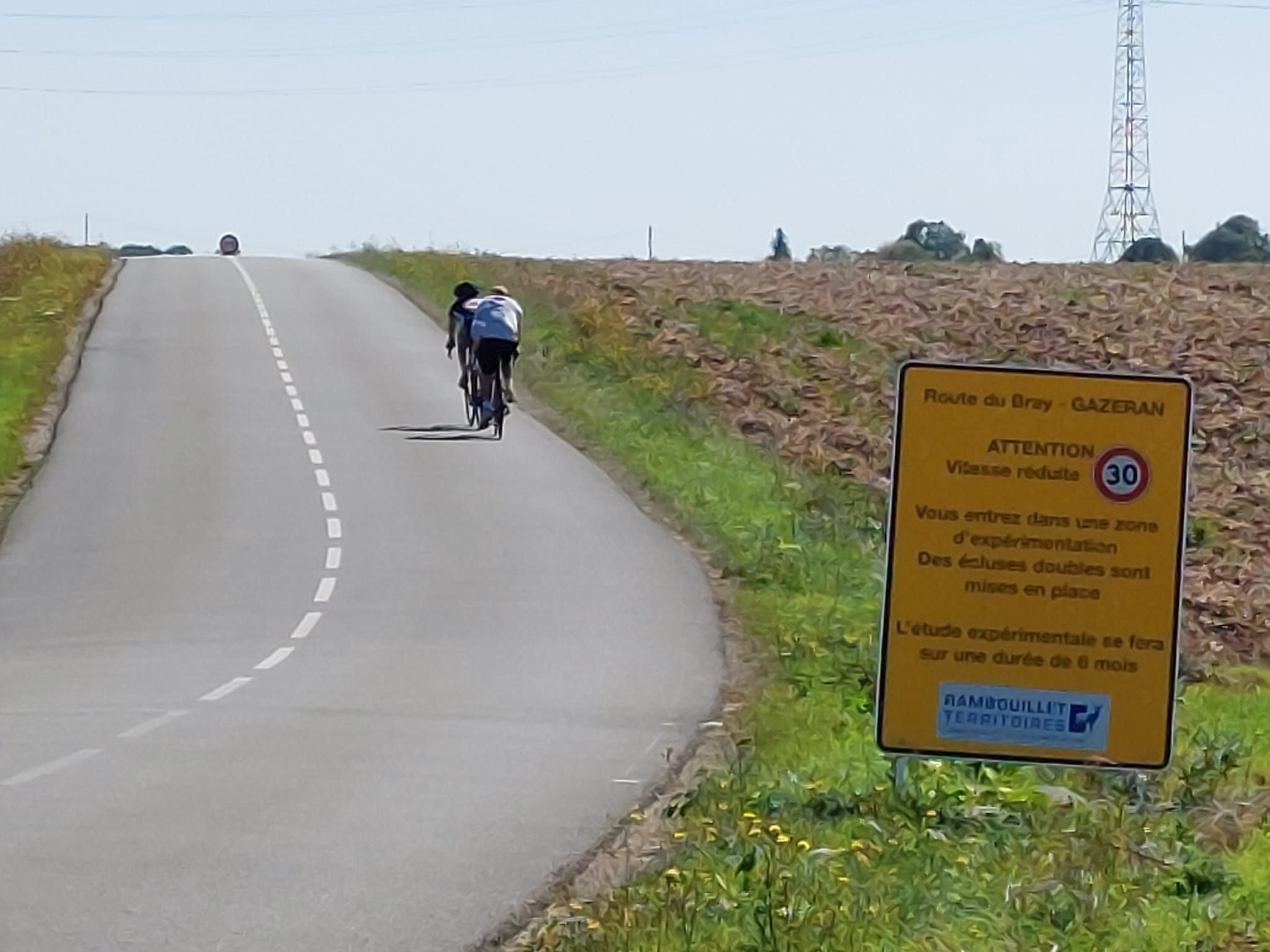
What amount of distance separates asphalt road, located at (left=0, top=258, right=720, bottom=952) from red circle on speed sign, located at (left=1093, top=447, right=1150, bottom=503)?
2.56 meters

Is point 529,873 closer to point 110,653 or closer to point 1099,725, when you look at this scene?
point 1099,725

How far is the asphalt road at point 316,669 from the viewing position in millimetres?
8656

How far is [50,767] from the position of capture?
37.6ft

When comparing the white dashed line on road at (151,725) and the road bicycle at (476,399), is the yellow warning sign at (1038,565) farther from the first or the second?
the road bicycle at (476,399)

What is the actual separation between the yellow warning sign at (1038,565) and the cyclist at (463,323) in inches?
816

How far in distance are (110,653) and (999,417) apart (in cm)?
900

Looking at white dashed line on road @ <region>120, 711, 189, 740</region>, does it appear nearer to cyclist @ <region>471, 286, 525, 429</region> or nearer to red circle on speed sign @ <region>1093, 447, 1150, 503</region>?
red circle on speed sign @ <region>1093, 447, 1150, 503</region>

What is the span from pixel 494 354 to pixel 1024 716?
20.0m

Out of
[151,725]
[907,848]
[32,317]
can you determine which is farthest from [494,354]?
[907,848]

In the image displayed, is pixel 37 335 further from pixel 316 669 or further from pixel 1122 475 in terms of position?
pixel 1122 475

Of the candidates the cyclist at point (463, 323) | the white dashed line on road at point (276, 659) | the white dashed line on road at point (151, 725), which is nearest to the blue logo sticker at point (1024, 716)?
the white dashed line on road at point (151, 725)

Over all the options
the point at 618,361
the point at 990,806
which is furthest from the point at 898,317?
the point at 990,806

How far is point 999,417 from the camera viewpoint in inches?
358

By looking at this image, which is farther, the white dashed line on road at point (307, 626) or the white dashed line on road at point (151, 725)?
the white dashed line on road at point (307, 626)
